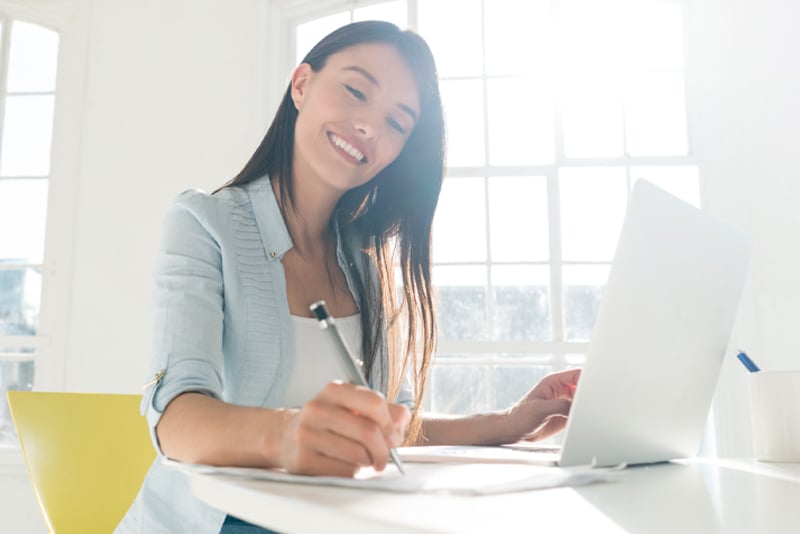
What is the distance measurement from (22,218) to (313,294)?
10.2ft

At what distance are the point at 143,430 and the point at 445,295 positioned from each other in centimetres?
203

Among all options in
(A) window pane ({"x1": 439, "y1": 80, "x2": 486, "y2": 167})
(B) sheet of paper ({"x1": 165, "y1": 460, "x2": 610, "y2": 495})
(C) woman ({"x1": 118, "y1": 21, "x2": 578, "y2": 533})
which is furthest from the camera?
(A) window pane ({"x1": 439, "y1": 80, "x2": 486, "y2": 167})

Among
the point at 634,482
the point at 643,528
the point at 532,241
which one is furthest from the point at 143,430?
the point at 532,241

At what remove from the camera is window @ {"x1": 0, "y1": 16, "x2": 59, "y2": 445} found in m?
3.78

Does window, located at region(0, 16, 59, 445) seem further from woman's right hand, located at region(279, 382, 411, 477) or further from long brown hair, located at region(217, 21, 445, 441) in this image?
woman's right hand, located at region(279, 382, 411, 477)

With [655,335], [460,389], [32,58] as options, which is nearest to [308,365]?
[655,335]

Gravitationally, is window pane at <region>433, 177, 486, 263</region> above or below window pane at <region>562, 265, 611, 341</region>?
above

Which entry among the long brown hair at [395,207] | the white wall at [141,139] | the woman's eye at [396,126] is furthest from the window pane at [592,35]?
the woman's eye at [396,126]

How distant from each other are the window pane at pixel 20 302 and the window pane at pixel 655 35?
10.7 feet

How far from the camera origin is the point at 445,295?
3.63m

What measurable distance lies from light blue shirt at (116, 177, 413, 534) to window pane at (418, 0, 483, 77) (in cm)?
258

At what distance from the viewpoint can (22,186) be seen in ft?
13.0

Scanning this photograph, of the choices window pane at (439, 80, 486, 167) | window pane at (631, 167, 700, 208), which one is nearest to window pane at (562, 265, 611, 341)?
window pane at (631, 167, 700, 208)

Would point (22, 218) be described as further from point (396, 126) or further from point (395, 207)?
point (396, 126)
